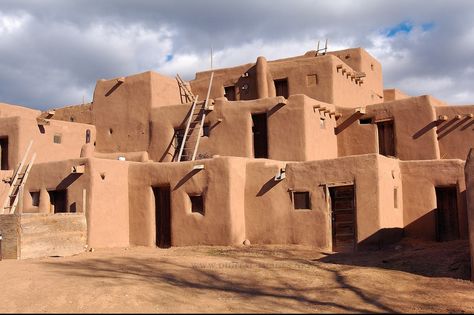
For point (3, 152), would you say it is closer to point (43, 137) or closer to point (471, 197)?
point (43, 137)

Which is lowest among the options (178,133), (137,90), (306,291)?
(306,291)

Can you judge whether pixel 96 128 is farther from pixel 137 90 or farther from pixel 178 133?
pixel 178 133

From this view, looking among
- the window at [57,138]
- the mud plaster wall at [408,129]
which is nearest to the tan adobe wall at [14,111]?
the window at [57,138]

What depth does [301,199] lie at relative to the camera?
17000 mm

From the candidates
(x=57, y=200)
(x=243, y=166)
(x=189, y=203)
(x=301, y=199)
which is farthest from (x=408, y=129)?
(x=57, y=200)

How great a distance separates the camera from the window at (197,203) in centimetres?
1817

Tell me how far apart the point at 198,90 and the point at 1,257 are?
1422 cm

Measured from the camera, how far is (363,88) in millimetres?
26484

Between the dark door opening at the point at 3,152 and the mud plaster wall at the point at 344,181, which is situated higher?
the dark door opening at the point at 3,152

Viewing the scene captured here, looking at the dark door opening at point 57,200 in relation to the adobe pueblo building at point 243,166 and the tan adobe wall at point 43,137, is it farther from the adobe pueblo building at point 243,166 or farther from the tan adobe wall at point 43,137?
the tan adobe wall at point 43,137

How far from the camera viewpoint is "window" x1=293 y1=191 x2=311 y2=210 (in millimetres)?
16891

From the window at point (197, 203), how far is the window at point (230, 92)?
868 cm

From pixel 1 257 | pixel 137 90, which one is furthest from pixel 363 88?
pixel 1 257

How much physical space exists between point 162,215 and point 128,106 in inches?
294
